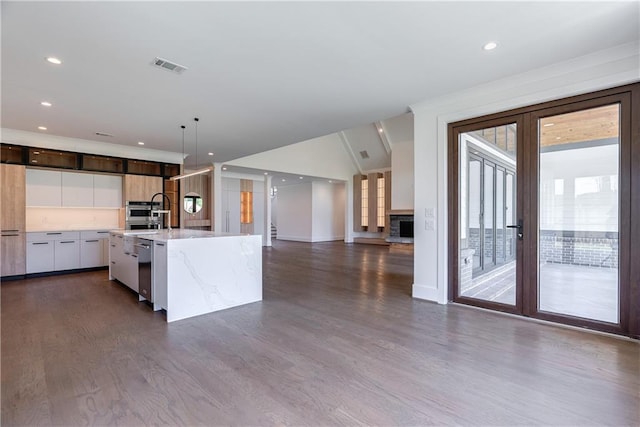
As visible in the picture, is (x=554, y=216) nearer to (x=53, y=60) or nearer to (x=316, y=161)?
(x=53, y=60)

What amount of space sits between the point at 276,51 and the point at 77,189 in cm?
591

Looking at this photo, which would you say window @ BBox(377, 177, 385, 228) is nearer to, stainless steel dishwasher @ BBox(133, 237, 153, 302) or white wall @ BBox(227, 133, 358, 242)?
white wall @ BBox(227, 133, 358, 242)

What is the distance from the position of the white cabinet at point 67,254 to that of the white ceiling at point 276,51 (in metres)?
2.46

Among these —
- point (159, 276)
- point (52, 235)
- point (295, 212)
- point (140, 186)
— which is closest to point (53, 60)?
point (159, 276)

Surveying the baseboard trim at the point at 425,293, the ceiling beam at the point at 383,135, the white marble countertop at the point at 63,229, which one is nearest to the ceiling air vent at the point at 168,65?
the baseboard trim at the point at 425,293

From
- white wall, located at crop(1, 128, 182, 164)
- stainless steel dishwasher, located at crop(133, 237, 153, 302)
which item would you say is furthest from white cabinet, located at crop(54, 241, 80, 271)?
stainless steel dishwasher, located at crop(133, 237, 153, 302)

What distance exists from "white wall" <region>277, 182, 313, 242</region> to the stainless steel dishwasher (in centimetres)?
883

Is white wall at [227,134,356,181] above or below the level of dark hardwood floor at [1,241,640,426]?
above

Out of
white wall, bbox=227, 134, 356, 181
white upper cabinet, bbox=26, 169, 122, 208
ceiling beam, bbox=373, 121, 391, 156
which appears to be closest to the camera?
white upper cabinet, bbox=26, 169, 122, 208

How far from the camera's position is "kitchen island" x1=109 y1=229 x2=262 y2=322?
3.44 meters

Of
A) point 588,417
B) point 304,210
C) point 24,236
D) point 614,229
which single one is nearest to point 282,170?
point 304,210

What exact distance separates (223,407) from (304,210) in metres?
11.3

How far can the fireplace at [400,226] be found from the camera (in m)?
10.0

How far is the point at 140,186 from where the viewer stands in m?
6.93
